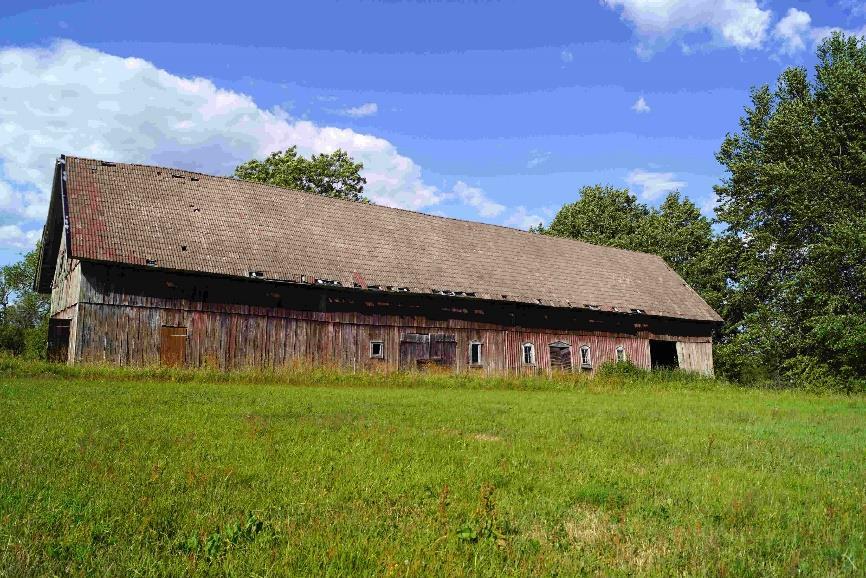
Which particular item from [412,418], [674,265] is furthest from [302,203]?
[674,265]

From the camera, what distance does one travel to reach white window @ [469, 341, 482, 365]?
28234mm

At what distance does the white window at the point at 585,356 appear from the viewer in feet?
103

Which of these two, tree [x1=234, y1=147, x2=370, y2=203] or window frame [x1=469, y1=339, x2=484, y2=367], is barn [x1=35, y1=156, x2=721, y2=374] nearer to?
window frame [x1=469, y1=339, x2=484, y2=367]

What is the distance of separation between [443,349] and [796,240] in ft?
70.1

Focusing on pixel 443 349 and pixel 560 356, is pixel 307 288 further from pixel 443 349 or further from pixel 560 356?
pixel 560 356

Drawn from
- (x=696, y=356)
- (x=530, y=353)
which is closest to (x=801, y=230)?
(x=696, y=356)

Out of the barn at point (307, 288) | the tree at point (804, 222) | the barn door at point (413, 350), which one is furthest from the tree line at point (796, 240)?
the barn door at point (413, 350)

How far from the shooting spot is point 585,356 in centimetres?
3156

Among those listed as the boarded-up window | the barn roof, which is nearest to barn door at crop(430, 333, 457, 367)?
the boarded-up window

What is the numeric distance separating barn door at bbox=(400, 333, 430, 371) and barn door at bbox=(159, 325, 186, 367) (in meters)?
8.66

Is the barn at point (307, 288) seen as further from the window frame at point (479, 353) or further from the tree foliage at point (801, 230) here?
the tree foliage at point (801, 230)

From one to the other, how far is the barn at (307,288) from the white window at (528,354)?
114 millimetres

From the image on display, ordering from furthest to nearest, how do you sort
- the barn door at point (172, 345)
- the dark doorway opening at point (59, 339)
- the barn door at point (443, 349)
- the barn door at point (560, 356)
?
the barn door at point (560, 356) < the barn door at point (443, 349) < the dark doorway opening at point (59, 339) < the barn door at point (172, 345)

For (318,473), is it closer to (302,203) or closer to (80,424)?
(80,424)
